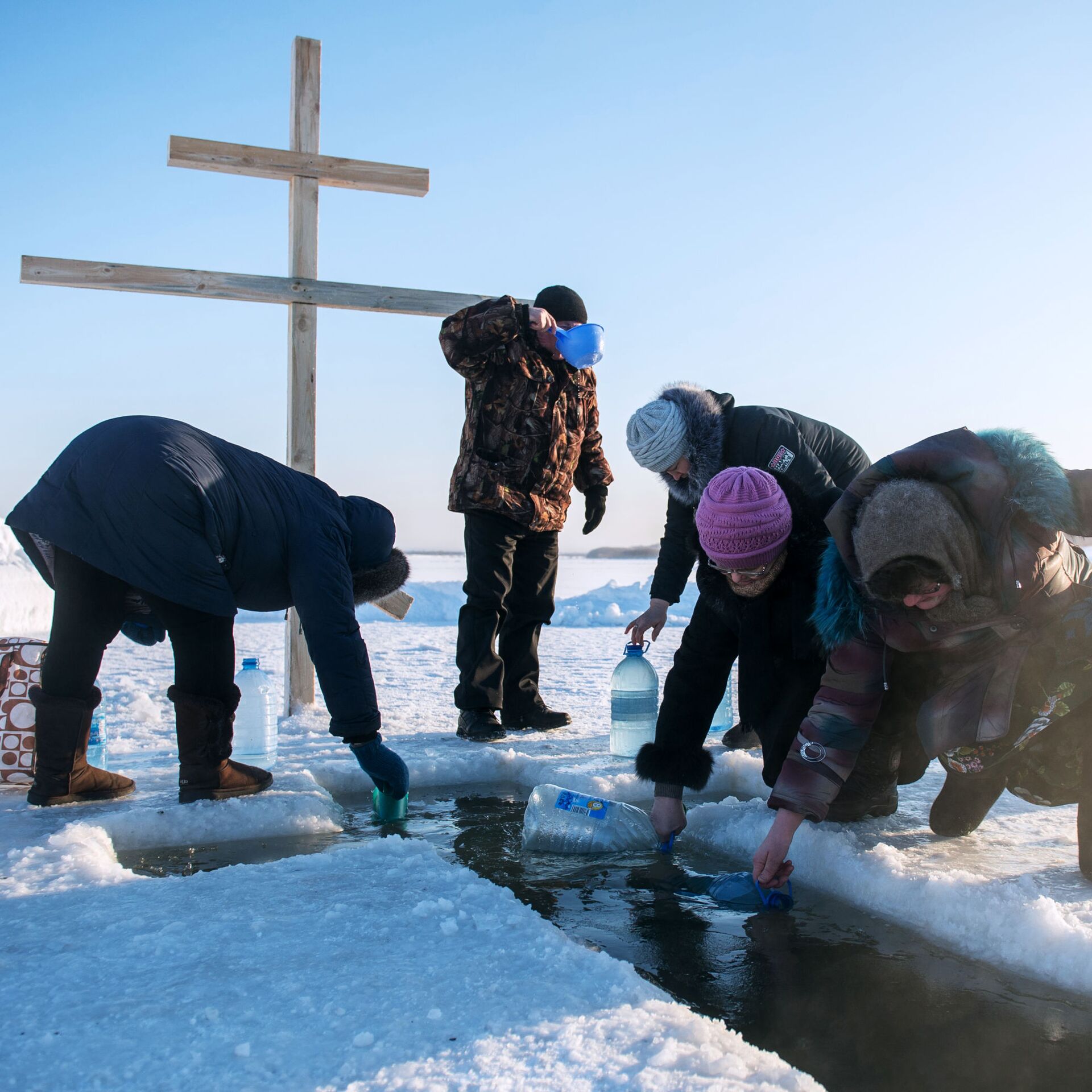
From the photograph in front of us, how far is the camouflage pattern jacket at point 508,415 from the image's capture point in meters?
4.19

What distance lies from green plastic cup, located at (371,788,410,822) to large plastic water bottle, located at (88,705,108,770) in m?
1.17

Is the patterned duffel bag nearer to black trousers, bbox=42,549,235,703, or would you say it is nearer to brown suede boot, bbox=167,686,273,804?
black trousers, bbox=42,549,235,703

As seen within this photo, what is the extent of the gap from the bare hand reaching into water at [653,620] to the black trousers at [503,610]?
0.98 meters

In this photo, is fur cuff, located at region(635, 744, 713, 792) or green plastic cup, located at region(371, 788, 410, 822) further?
green plastic cup, located at region(371, 788, 410, 822)

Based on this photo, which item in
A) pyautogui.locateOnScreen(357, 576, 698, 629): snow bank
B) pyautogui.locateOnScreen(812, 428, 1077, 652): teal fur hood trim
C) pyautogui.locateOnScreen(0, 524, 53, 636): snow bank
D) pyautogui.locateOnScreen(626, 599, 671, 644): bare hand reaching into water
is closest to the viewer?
pyautogui.locateOnScreen(812, 428, 1077, 652): teal fur hood trim

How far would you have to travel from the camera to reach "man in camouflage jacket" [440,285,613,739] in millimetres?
4188

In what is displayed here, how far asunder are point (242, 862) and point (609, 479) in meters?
2.76

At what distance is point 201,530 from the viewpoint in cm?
276

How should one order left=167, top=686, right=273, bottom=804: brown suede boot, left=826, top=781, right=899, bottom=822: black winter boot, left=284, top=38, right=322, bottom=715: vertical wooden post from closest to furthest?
left=826, top=781, right=899, bottom=822: black winter boot < left=167, top=686, right=273, bottom=804: brown suede boot < left=284, top=38, right=322, bottom=715: vertical wooden post

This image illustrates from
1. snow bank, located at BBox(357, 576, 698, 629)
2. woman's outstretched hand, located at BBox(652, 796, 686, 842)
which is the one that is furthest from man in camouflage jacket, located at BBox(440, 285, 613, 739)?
snow bank, located at BBox(357, 576, 698, 629)

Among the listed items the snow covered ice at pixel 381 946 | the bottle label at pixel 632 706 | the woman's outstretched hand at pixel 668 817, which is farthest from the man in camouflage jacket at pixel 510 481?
the woman's outstretched hand at pixel 668 817

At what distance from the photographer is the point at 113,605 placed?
115 inches

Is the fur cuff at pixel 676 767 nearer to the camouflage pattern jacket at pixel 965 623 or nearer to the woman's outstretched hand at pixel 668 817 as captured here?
the woman's outstretched hand at pixel 668 817

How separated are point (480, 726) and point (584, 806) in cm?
153
